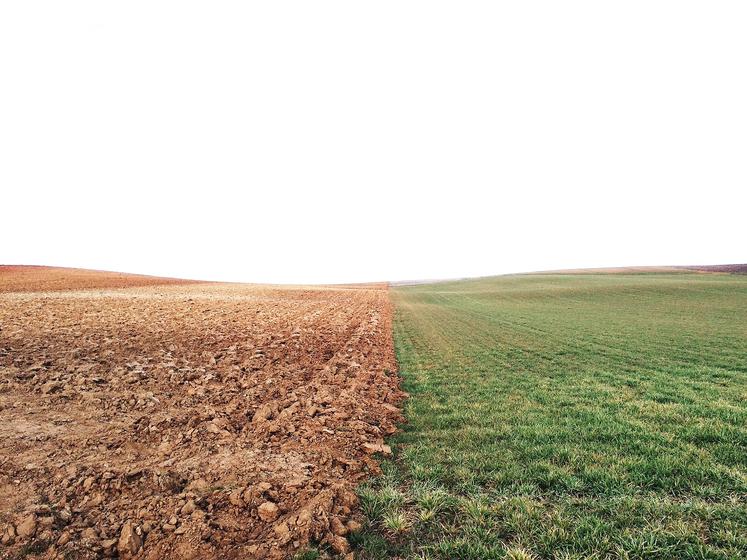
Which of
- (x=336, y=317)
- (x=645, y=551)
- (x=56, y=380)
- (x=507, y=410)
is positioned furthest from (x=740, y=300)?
(x=56, y=380)

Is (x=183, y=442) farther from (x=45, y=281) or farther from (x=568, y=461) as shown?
(x=45, y=281)

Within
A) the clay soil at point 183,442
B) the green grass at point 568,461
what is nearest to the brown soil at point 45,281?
the clay soil at point 183,442

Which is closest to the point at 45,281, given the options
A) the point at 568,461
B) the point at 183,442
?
the point at 183,442

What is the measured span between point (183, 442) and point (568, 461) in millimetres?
→ 6577

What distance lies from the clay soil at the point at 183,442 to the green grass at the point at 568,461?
30.9 inches

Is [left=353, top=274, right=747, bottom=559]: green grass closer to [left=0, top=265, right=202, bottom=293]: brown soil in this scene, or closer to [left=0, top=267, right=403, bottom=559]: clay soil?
[left=0, top=267, right=403, bottom=559]: clay soil

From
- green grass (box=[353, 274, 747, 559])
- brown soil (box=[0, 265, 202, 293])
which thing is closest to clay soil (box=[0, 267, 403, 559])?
green grass (box=[353, 274, 747, 559])

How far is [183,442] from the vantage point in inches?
264

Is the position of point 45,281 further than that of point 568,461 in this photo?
Yes

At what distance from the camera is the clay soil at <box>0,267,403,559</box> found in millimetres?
4238

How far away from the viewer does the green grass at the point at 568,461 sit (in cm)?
396

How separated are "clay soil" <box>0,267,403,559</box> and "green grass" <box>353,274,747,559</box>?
30.9 inches

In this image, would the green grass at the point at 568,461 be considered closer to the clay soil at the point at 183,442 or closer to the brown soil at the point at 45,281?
the clay soil at the point at 183,442

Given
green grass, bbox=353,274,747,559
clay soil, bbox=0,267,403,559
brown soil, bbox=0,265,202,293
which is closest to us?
green grass, bbox=353,274,747,559
